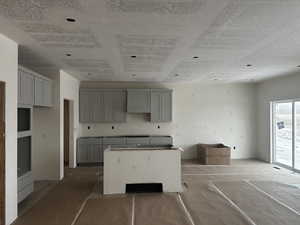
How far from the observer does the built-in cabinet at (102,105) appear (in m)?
7.79

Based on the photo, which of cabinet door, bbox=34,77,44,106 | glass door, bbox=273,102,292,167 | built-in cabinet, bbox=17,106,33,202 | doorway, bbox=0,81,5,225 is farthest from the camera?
glass door, bbox=273,102,292,167

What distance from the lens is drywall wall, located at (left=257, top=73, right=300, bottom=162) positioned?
257 inches

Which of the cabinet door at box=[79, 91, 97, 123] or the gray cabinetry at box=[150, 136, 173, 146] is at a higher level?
the cabinet door at box=[79, 91, 97, 123]

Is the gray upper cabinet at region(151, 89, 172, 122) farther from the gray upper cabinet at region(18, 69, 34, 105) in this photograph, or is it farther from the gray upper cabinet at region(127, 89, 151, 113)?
the gray upper cabinet at region(18, 69, 34, 105)

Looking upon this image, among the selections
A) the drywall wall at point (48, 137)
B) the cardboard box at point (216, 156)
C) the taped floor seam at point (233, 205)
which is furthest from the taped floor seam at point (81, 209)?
the cardboard box at point (216, 156)

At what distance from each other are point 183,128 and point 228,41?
5.12 m

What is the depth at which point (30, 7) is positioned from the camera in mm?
2432

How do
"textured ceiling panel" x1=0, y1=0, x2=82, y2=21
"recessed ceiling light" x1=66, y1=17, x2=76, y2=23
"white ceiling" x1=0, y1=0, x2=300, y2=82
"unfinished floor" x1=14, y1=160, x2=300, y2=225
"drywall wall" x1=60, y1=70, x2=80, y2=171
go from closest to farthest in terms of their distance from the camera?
"textured ceiling panel" x1=0, y1=0, x2=82, y2=21, "white ceiling" x1=0, y1=0, x2=300, y2=82, "recessed ceiling light" x1=66, y1=17, x2=76, y2=23, "unfinished floor" x1=14, y1=160, x2=300, y2=225, "drywall wall" x1=60, y1=70, x2=80, y2=171

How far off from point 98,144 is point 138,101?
1832 mm

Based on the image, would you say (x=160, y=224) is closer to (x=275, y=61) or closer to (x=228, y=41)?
(x=228, y=41)

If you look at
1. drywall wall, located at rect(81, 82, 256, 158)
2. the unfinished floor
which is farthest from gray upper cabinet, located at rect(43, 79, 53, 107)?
drywall wall, located at rect(81, 82, 256, 158)

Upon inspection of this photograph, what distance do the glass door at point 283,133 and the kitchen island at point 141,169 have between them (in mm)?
3935

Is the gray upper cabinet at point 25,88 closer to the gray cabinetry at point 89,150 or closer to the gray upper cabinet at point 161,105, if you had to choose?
the gray cabinetry at point 89,150

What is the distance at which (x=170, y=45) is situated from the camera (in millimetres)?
3748
